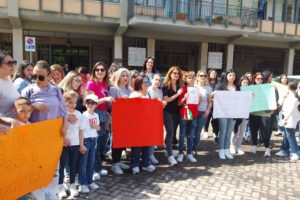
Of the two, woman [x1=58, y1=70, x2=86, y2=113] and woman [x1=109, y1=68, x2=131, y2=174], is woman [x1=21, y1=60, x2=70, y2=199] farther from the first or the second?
woman [x1=109, y1=68, x2=131, y2=174]

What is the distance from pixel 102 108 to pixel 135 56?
12.6 meters

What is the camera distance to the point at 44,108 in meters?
3.34

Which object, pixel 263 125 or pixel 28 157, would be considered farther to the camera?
pixel 263 125

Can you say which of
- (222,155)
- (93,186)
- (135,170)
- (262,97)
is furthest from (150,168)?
(262,97)

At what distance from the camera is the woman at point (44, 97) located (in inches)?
132

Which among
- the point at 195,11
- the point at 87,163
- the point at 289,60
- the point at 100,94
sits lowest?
the point at 87,163

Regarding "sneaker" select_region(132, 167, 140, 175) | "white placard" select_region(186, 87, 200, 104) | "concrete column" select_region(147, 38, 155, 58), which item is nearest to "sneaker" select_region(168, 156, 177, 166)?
"sneaker" select_region(132, 167, 140, 175)

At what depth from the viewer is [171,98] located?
5105mm

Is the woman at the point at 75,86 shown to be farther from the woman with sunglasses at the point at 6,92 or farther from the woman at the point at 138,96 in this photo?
the woman with sunglasses at the point at 6,92

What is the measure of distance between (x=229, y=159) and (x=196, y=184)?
1.62 metres

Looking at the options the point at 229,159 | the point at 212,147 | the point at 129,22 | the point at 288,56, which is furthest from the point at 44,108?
the point at 288,56

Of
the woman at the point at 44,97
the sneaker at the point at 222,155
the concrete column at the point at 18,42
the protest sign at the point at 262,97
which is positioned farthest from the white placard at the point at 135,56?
the woman at the point at 44,97

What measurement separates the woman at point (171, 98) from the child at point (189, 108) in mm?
129

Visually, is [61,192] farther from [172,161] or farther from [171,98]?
[171,98]
